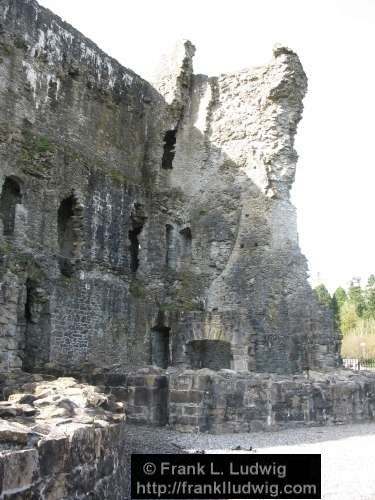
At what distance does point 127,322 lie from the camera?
15680 mm

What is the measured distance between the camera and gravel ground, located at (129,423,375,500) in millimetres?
5726

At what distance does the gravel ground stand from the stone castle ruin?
4.14 feet

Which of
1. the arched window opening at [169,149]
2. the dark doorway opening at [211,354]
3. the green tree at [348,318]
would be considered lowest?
the dark doorway opening at [211,354]

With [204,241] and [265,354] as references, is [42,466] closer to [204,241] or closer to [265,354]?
[265,354]

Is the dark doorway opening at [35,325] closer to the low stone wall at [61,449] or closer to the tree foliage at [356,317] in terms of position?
the low stone wall at [61,449]

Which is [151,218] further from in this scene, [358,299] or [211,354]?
[358,299]

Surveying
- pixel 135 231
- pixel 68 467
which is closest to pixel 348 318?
pixel 135 231

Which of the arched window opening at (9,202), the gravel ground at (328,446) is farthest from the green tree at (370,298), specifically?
the gravel ground at (328,446)

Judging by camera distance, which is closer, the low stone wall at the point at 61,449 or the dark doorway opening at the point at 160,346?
the low stone wall at the point at 61,449

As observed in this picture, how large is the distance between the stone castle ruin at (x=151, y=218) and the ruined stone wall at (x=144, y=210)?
0.04 m

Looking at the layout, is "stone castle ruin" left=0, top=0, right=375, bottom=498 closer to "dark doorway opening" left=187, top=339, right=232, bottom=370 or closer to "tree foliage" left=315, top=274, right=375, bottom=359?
"dark doorway opening" left=187, top=339, right=232, bottom=370

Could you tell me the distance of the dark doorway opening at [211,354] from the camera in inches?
647

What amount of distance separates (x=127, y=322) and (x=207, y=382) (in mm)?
6848

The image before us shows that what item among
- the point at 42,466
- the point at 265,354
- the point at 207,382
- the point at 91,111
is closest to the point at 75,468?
the point at 42,466
